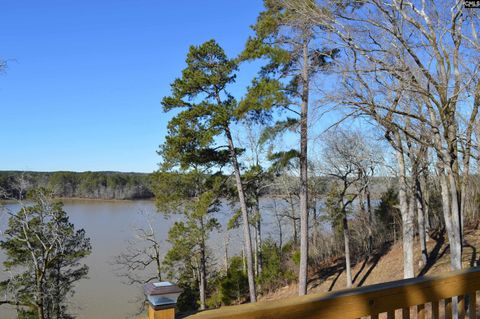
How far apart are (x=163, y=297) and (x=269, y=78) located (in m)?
9.71

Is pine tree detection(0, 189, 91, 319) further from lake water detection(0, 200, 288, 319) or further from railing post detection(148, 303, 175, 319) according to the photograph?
railing post detection(148, 303, 175, 319)

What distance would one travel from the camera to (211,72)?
1178 centimetres

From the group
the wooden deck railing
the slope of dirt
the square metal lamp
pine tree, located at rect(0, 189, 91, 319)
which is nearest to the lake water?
pine tree, located at rect(0, 189, 91, 319)

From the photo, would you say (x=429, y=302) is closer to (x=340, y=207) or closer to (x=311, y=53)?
(x=311, y=53)

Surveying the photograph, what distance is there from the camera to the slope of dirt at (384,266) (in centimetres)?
1202

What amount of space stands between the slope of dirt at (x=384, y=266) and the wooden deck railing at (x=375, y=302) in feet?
33.8

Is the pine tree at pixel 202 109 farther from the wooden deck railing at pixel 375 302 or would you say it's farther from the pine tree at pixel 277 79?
the wooden deck railing at pixel 375 302

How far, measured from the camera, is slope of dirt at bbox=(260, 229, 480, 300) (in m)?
12.0

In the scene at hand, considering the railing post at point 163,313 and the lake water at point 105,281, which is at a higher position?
the railing post at point 163,313

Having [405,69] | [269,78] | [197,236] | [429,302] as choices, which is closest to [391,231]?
[197,236]

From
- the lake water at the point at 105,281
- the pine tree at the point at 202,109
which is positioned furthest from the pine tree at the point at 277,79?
the lake water at the point at 105,281

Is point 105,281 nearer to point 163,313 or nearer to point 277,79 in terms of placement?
point 277,79

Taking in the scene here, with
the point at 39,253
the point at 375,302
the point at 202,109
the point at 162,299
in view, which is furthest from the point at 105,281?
the point at 375,302

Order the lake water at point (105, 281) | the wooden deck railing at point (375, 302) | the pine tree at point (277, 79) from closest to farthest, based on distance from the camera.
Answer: the wooden deck railing at point (375, 302) → the pine tree at point (277, 79) → the lake water at point (105, 281)
